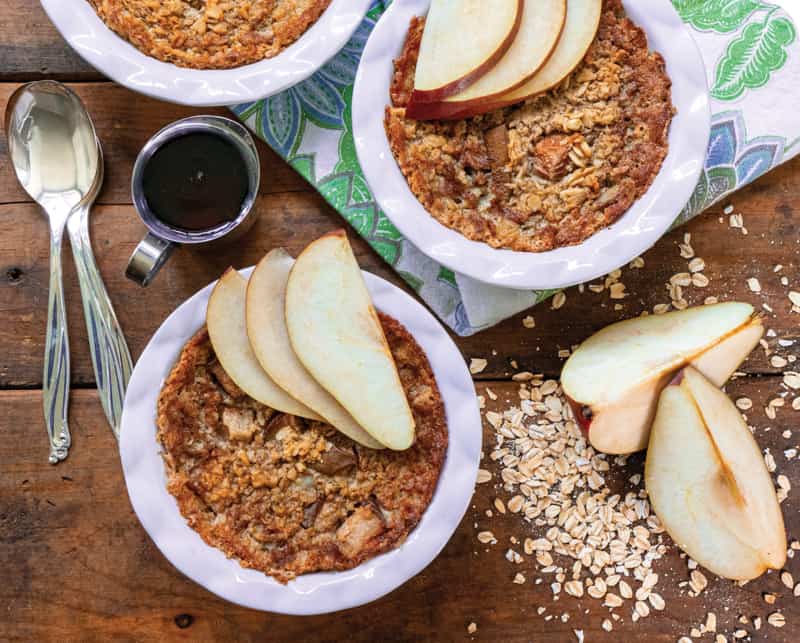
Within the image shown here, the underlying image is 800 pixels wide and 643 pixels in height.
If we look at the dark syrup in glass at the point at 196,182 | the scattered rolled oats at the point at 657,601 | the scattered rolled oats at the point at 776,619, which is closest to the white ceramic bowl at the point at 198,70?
the dark syrup in glass at the point at 196,182

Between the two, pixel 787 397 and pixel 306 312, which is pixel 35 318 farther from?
pixel 787 397

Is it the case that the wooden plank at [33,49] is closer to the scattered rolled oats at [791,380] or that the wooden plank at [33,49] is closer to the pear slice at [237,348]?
the pear slice at [237,348]

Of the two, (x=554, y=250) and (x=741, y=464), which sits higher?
(x=554, y=250)

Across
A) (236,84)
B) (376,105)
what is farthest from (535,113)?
(236,84)

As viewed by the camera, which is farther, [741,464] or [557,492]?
[557,492]

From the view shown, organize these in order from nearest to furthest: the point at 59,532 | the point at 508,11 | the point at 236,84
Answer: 1. the point at 508,11
2. the point at 236,84
3. the point at 59,532

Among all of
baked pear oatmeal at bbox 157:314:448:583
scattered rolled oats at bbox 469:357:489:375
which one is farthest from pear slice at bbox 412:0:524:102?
scattered rolled oats at bbox 469:357:489:375

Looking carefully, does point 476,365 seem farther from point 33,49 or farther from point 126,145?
point 33,49

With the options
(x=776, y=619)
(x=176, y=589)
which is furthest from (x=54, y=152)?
(x=776, y=619)

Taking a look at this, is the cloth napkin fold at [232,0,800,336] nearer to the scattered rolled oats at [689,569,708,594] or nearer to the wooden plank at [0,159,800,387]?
the wooden plank at [0,159,800,387]
